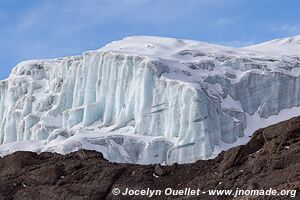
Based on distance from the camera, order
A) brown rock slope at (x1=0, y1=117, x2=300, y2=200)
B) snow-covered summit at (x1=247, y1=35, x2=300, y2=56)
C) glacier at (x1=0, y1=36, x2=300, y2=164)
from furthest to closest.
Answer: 1. snow-covered summit at (x1=247, y1=35, x2=300, y2=56)
2. glacier at (x1=0, y1=36, x2=300, y2=164)
3. brown rock slope at (x1=0, y1=117, x2=300, y2=200)

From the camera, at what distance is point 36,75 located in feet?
302

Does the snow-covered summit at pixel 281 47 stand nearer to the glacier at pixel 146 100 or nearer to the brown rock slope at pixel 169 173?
the glacier at pixel 146 100

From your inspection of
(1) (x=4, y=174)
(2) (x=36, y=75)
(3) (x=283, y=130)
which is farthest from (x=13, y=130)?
(3) (x=283, y=130)

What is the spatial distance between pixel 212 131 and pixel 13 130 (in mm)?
27765

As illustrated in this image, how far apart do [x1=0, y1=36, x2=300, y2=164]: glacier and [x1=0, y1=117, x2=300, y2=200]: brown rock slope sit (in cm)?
4554

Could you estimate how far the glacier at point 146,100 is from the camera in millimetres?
70500

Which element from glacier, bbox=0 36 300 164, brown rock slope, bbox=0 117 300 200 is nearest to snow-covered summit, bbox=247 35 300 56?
glacier, bbox=0 36 300 164

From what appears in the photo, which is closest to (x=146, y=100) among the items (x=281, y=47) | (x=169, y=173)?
(x=281, y=47)

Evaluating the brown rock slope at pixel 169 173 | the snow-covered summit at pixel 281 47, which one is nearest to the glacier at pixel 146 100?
the snow-covered summit at pixel 281 47

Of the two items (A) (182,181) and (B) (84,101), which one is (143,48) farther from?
(A) (182,181)

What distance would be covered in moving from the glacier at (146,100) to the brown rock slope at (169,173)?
149 ft

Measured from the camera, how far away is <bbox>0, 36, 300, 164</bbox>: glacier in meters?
70.5

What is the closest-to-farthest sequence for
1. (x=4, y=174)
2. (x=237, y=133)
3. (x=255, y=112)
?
(x=4, y=174) → (x=237, y=133) → (x=255, y=112)

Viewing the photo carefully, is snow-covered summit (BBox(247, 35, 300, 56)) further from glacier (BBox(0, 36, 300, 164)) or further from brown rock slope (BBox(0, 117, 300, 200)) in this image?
brown rock slope (BBox(0, 117, 300, 200))
